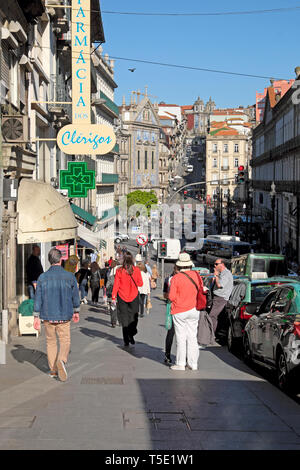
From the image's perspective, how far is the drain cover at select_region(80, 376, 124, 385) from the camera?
956cm

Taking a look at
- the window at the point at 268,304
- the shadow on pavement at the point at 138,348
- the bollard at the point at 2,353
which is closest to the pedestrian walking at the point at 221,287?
the shadow on pavement at the point at 138,348

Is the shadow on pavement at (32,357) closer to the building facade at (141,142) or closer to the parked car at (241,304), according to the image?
the parked car at (241,304)

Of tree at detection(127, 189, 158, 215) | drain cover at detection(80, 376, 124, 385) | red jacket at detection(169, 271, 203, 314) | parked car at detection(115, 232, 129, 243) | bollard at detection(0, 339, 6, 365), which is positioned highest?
tree at detection(127, 189, 158, 215)

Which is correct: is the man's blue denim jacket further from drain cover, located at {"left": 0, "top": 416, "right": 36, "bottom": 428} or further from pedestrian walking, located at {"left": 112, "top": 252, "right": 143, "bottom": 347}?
pedestrian walking, located at {"left": 112, "top": 252, "right": 143, "bottom": 347}

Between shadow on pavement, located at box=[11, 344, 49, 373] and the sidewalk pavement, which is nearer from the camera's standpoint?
the sidewalk pavement

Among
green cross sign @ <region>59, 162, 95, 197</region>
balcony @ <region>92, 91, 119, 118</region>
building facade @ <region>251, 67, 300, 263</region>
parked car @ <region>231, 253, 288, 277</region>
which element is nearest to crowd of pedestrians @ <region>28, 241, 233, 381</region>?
green cross sign @ <region>59, 162, 95, 197</region>

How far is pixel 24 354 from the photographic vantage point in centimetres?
1225

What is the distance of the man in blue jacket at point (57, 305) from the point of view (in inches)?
380

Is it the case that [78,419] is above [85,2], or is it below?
below

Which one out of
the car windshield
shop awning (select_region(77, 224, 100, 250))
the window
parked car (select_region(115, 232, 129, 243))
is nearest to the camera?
the window

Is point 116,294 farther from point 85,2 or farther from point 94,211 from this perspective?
point 94,211

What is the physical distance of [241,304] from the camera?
14.1 meters
